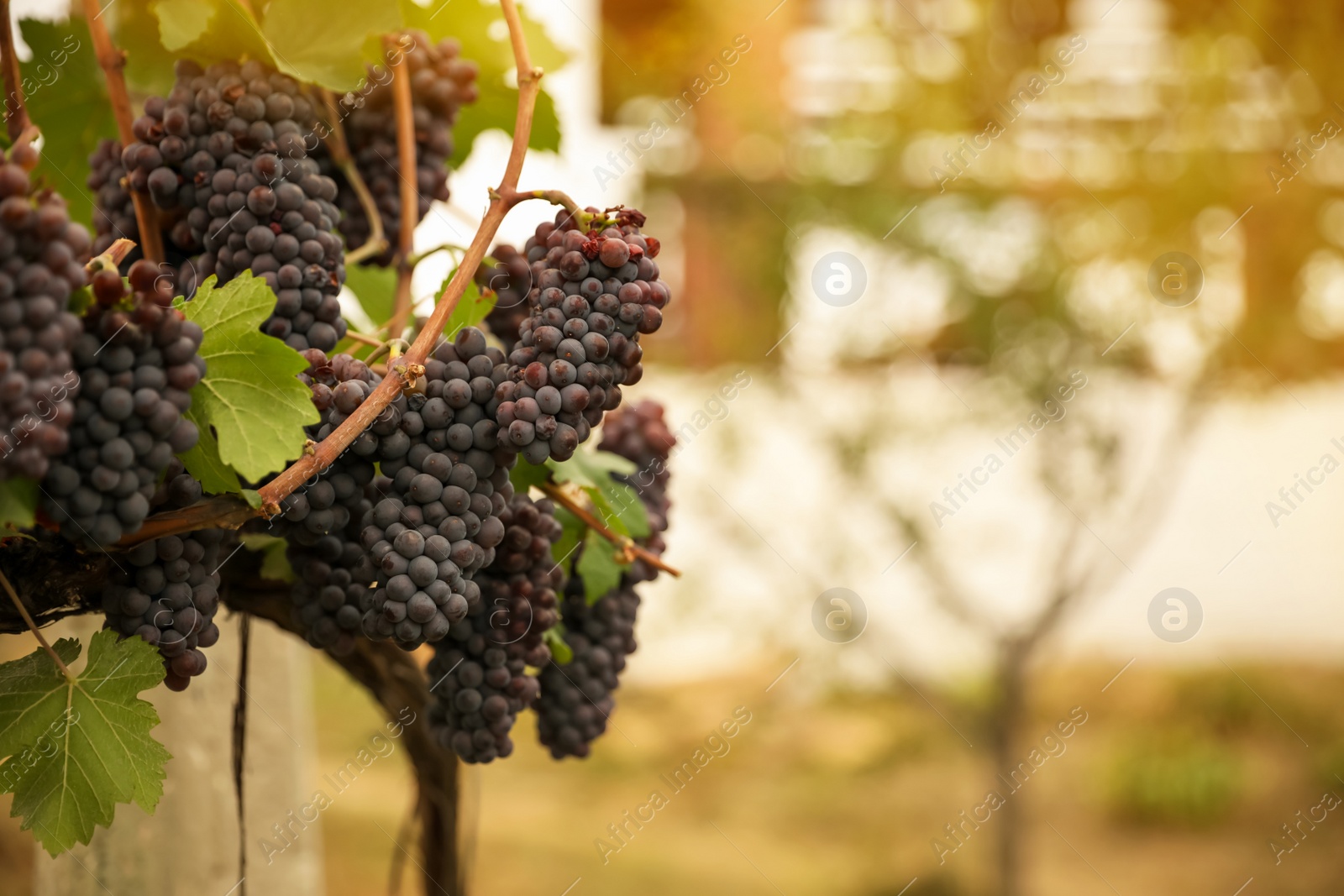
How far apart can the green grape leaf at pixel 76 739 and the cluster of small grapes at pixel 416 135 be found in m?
0.24

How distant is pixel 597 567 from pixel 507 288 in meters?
0.14

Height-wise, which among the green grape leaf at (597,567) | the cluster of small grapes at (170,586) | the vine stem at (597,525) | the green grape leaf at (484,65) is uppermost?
the green grape leaf at (484,65)

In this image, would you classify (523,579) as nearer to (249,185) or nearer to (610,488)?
(610,488)

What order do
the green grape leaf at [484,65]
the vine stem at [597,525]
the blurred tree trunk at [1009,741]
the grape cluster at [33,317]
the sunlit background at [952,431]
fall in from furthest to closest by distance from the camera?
1. the blurred tree trunk at [1009,741]
2. the sunlit background at [952,431]
3. the green grape leaf at [484,65]
4. the vine stem at [597,525]
5. the grape cluster at [33,317]

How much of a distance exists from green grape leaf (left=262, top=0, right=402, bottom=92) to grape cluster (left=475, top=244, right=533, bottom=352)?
0.32ft

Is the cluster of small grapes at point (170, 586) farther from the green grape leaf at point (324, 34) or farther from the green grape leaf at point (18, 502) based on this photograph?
the green grape leaf at point (324, 34)

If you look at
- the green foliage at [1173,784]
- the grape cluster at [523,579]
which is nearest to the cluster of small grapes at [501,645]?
the grape cluster at [523,579]

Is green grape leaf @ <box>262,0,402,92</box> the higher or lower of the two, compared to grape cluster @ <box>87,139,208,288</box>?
higher

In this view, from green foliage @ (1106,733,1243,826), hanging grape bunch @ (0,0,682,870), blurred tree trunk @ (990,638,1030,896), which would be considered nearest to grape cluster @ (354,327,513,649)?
hanging grape bunch @ (0,0,682,870)

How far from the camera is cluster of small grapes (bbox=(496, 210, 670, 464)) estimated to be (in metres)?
0.37

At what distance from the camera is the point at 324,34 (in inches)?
18.0

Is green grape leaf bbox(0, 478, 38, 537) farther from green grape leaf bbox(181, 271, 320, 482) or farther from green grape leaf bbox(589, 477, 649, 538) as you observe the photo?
green grape leaf bbox(589, 477, 649, 538)

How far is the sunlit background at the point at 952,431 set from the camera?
214 centimetres

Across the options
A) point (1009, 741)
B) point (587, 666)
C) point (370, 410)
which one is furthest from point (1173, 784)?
point (370, 410)
